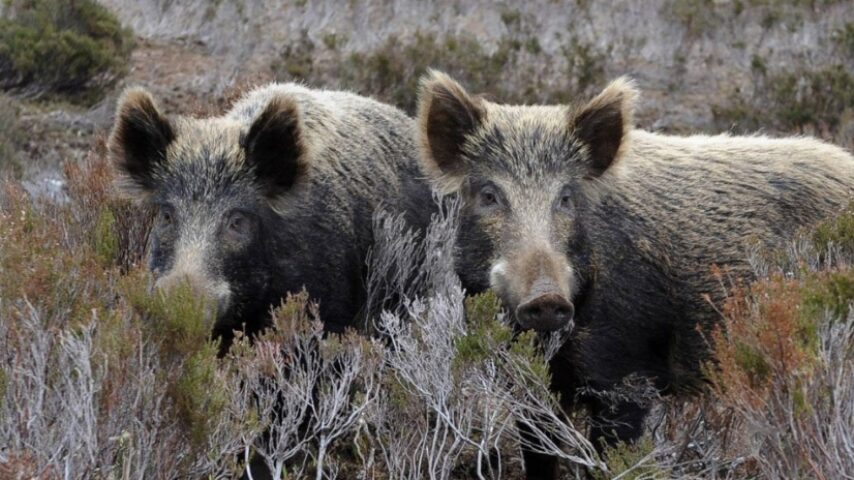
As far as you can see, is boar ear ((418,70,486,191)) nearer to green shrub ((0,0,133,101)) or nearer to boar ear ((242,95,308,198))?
boar ear ((242,95,308,198))

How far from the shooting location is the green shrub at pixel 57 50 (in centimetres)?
1430

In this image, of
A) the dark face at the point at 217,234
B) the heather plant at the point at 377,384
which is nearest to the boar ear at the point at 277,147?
the dark face at the point at 217,234

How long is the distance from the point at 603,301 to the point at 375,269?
4.93 ft

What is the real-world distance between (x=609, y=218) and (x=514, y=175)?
1.88 ft

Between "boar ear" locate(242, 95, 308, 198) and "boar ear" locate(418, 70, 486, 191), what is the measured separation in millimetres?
639

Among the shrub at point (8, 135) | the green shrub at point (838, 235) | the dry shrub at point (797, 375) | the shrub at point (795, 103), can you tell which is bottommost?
the shrub at point (795, 103)

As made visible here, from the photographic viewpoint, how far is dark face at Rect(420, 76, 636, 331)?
5.12 m

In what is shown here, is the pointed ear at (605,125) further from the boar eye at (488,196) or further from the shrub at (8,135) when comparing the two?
the shrub at (8,135)

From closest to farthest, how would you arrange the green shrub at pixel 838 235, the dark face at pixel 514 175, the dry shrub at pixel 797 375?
the dry shrub at pixel 797 375
the green shrub at pixel 838 235
the dark face at pixel 514 175

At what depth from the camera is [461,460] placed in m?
6.12

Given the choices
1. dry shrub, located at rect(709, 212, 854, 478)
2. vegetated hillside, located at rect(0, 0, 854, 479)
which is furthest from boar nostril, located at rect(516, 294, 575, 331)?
dry shrub, located at rect(709, 212, 854, 478)

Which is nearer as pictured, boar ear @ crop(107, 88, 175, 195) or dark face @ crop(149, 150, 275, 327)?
dark face @ crop(149, 150, 275, 327)

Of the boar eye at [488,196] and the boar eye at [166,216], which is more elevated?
the boar eye at [488,196]

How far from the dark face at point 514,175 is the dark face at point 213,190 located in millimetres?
829
